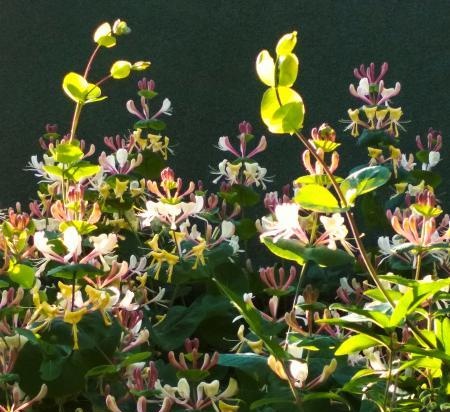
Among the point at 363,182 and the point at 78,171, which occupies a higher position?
the point at 363,182

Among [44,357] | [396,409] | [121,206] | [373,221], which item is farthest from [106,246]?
[373,221]

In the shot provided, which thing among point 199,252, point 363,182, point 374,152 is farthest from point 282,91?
point 374,152

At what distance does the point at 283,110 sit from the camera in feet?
2.04

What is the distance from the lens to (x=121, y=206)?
5.21ft

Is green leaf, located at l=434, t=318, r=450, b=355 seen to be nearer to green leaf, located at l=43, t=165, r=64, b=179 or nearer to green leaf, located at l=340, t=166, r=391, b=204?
green leaf, located at l=340, t=166, r=391, b=204

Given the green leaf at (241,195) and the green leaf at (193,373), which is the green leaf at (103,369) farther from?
the green leaf at (241,195)

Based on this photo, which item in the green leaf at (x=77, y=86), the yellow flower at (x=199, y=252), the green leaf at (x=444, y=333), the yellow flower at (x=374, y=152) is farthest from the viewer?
the yellow flower at (x=374, y=152)

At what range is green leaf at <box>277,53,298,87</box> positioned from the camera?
62 cm

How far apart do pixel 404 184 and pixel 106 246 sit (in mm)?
766

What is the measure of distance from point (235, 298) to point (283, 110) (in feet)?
0.42

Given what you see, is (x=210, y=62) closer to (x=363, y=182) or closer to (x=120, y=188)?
(x=120, y=188)

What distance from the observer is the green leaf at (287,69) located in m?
0.62

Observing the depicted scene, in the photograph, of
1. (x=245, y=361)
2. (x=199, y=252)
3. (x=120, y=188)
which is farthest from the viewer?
(x=120, y=188)

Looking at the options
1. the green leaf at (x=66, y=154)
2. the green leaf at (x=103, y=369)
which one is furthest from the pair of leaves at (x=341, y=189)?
the green leaf at (x=66, y=154)
